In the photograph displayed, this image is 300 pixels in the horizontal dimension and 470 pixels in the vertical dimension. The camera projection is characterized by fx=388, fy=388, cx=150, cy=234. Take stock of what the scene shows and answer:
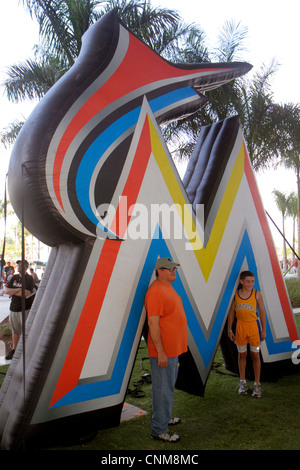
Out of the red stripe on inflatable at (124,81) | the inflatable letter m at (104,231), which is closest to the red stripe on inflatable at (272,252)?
the inflatable letter m at (104,231)

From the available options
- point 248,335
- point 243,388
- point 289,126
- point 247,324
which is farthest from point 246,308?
point 289,126

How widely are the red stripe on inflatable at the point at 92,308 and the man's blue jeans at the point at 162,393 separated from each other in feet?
2.10

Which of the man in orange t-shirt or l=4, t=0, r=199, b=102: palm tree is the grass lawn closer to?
the man in orange t-shirt

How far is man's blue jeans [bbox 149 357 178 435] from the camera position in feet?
10.9

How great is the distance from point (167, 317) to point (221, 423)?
1.31m

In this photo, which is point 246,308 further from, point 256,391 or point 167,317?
point 167,317

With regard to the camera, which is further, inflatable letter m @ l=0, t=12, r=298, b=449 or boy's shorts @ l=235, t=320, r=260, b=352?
boy's shorts @ l=235, t=320, r=260, b=352

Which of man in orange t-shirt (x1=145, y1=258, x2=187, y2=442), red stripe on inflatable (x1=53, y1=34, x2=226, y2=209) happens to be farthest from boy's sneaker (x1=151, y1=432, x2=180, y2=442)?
red stripe on inflatable (x1=53, y1=34, x2=226, y2=209)

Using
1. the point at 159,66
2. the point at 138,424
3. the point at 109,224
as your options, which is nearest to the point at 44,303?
the point at 109,224

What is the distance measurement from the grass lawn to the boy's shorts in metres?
0.58

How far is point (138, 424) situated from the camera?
12.3ft

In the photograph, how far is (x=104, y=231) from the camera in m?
3.51

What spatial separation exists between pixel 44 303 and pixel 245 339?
94.5 inches
